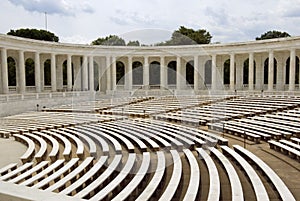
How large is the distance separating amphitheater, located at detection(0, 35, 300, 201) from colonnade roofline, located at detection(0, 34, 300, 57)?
138mm

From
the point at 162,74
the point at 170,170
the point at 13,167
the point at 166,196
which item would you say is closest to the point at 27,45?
the point at 162,74

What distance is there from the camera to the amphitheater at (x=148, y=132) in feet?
27.9

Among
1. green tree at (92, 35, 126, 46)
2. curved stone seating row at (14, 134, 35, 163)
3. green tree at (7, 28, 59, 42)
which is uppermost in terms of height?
green tree at (7, 28, 59, 42)

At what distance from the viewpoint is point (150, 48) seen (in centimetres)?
4131

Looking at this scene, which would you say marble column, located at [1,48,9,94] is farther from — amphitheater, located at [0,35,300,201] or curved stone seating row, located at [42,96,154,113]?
curved stone seating row, located at [42,96,154,113]

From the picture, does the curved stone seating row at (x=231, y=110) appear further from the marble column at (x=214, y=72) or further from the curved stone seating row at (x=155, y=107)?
the marble column at (x=214, y=72)

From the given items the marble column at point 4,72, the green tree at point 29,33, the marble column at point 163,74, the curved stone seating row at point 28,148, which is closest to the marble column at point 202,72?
the marble column at point 163,74

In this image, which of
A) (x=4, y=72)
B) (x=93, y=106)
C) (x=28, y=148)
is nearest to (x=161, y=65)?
(x=93, y=106)

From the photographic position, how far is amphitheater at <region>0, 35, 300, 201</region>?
335 inches

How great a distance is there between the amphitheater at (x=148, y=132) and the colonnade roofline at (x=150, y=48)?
0.45ft

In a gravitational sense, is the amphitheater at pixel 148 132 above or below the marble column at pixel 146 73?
below

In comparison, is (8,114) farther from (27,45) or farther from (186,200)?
(186,200)

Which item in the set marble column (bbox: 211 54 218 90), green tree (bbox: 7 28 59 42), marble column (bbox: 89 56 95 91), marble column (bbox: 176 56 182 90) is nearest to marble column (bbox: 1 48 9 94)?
marble column (bbox: 89 56 95 91)

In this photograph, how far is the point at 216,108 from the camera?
28484 mm
